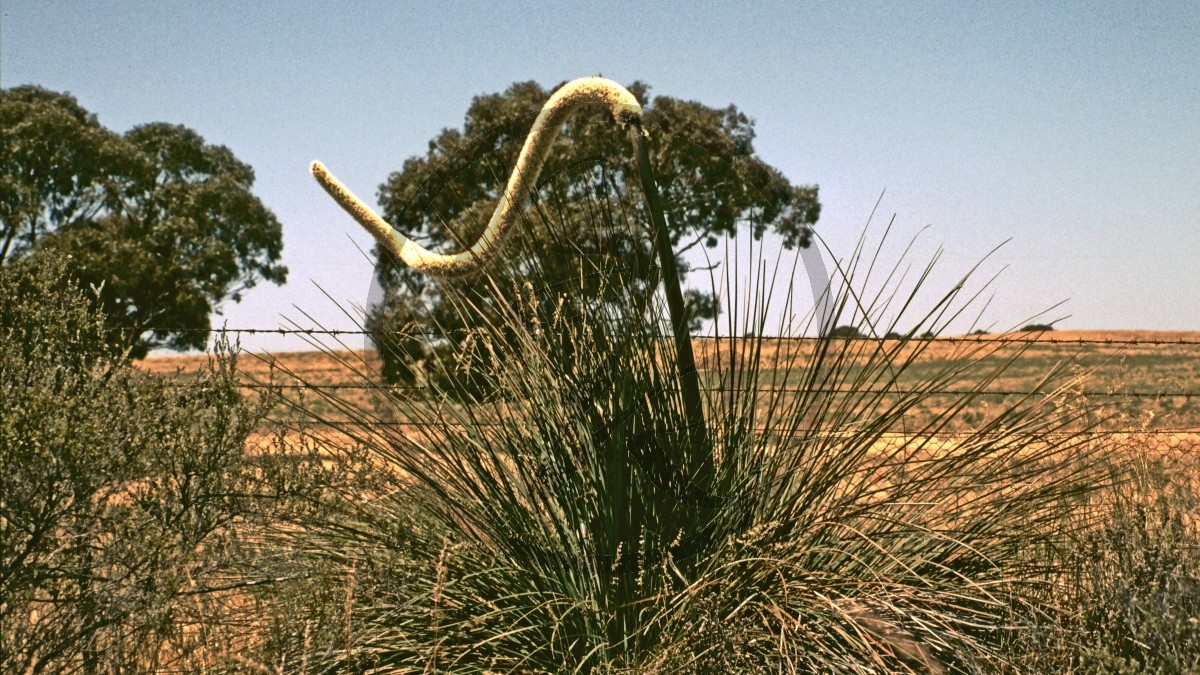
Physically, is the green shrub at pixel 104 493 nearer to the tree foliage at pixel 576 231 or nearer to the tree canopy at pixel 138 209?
the tree foliage at pixel 576 231

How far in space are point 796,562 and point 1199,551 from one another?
5.15 ft

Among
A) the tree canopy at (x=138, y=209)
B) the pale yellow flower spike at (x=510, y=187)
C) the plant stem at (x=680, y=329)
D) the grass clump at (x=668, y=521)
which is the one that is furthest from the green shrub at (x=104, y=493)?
the tree canopy at (x=138, y=209)

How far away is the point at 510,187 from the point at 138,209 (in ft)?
82.1

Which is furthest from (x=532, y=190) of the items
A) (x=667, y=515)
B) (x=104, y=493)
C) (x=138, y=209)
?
(x=138, y=209)

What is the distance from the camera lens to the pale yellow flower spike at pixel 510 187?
11.9ft

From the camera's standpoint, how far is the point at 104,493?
3662 millimetres

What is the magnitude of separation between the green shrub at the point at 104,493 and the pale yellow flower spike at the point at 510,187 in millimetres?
806

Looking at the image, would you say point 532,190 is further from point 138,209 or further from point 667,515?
point 138,209

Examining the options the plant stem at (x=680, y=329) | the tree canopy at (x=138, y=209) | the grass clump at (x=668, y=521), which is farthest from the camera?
the tree canopy at (x=138, y=209)

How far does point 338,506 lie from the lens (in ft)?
12.4

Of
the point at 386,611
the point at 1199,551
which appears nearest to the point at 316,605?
the point at 386,611

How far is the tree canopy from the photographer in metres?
23.7

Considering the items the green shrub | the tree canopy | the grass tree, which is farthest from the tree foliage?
the tree canopy

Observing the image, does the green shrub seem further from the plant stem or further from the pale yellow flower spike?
the plant stem
